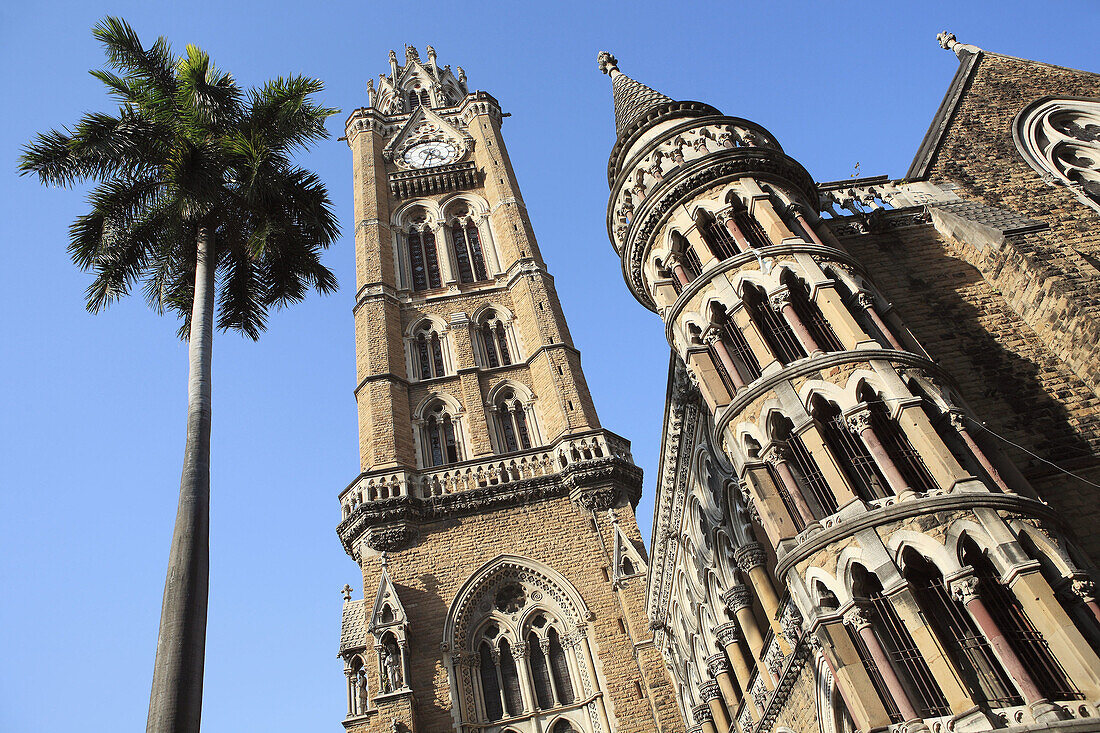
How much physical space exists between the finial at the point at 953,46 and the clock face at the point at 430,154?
2253 cm

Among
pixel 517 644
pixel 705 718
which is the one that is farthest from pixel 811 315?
pixel 517 644

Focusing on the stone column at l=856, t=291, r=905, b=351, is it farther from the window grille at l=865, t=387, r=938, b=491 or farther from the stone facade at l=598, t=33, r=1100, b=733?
the window grille at l=865, t=387, r=938, b=491

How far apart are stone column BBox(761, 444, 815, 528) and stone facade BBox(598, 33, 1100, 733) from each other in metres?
0.03

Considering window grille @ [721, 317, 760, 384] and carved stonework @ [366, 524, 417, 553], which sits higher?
carved stonework @ [366, 524, 417, 553]

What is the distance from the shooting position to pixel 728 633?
1403 cm

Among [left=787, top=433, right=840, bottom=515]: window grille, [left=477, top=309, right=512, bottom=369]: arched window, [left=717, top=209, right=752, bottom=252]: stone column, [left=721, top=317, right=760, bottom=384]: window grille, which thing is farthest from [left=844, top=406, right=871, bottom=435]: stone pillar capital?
[left=477, top=309, right=512, bottom=369]: arched window

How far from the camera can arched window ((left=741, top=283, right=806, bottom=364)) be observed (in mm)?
11500

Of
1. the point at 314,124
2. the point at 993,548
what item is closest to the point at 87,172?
the point at 314,124

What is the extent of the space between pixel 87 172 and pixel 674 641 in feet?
49.5

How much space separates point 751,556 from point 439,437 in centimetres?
1649

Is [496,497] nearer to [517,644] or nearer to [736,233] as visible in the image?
[517,644]

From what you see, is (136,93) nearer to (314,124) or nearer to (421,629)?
(314,124)

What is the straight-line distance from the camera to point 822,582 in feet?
31.3

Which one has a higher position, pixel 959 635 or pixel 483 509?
pixel 483 509
